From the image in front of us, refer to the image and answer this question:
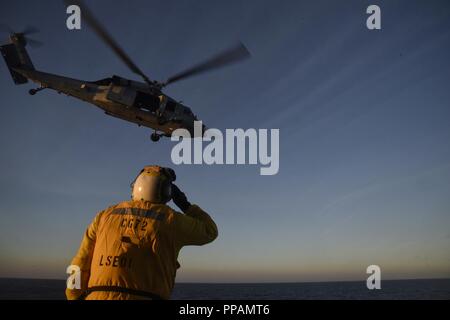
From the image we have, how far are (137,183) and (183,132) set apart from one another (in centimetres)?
1567

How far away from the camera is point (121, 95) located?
17906 mm

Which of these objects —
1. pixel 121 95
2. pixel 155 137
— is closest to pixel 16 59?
pixel 121 95

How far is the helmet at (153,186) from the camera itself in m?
3.45

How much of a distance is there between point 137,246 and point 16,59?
Answer: 81.7ft

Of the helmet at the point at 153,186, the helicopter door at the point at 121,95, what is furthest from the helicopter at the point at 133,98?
the helmet at the point at 153,186

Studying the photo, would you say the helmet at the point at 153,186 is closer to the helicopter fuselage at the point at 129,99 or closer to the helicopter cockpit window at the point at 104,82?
the helicopter fuselage at the point at 129,99

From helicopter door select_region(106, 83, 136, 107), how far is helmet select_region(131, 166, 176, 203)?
15.3 metres

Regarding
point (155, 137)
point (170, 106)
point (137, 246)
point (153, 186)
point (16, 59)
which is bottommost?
point (137, 246)

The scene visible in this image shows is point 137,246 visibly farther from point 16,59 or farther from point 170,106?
point 16,59

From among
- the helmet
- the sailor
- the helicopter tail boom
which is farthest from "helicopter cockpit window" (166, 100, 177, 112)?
the sailor

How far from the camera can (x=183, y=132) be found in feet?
62.5

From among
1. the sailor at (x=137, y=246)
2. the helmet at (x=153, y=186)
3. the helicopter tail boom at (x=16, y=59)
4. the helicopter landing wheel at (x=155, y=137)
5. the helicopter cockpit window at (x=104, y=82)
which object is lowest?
the sailor at (x=137, y=246)

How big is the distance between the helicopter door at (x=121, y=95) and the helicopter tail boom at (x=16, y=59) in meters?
7.25
